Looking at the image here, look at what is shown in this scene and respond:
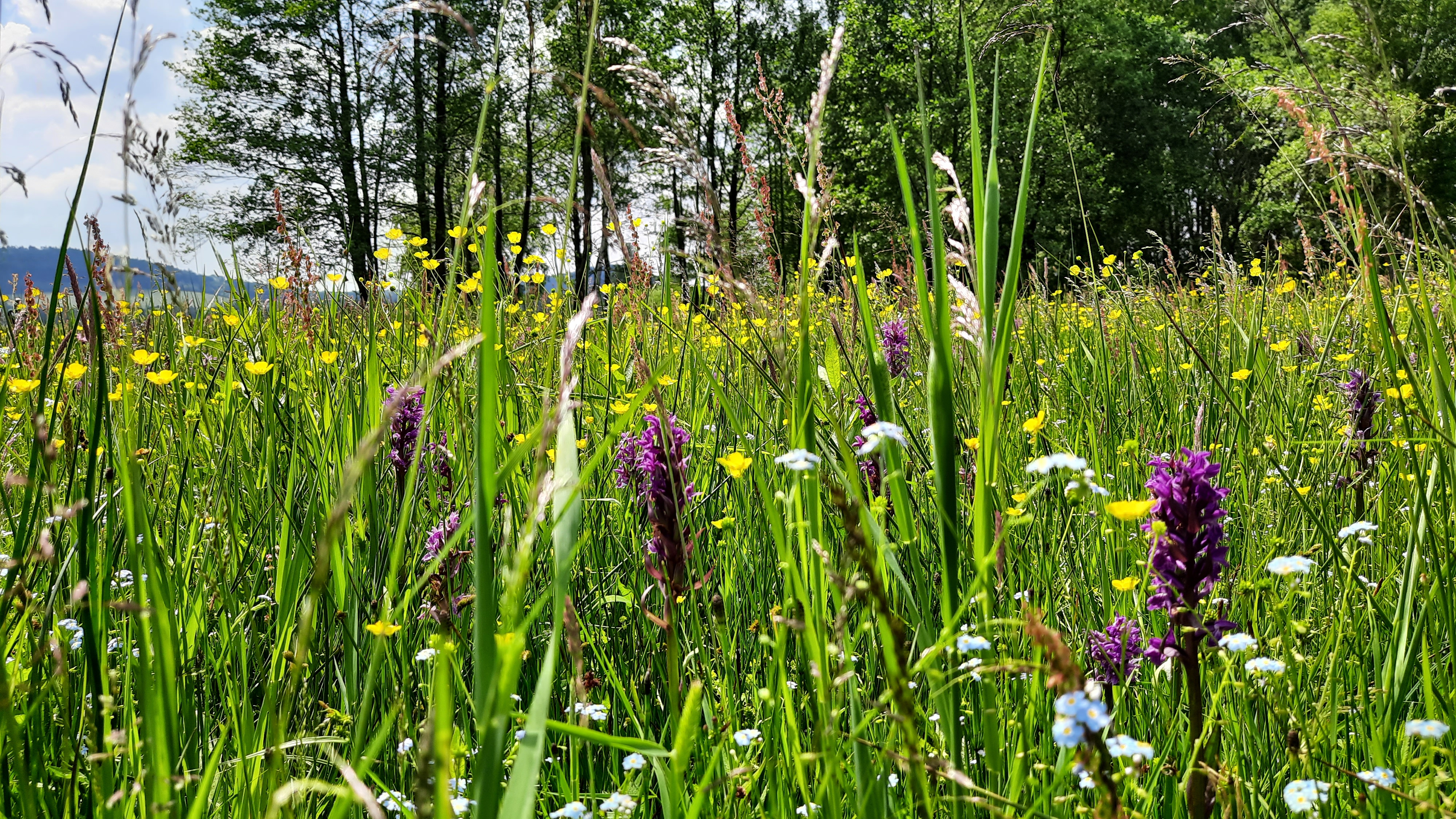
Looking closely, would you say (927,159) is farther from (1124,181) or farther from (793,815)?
(1124,181)

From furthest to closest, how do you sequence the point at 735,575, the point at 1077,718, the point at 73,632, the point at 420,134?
the point at 420,134
the point at 735,575
the point at 73,632
the point at 1077,718

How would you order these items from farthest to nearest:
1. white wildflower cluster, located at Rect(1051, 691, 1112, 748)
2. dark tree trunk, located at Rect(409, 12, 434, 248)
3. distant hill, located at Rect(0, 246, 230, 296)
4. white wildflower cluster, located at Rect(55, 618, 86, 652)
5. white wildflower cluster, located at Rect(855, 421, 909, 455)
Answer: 1. dark tree trunk, located at Rect(409, 12, 434, 248)
2. distant hill, located at Rect(0, 246, 230, 296)
3. white wildflower cluster, located at Rect(55, 618, 86, 652)
4. white wildflower cluster, located at Rect(855, 421, 909, 455)
5. white wildflower cluster, located at Rect(1051, 691, 1112, 748)

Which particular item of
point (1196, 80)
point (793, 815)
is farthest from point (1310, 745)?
point (1196, 80)

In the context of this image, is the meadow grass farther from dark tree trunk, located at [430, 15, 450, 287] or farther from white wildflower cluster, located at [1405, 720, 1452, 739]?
dark tree trunk, located at [430, 15, 450, 287]

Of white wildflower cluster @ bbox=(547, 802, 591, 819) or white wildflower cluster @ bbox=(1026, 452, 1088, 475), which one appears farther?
white wildflower cluster @ bbox=(547, 802, 591, 819)

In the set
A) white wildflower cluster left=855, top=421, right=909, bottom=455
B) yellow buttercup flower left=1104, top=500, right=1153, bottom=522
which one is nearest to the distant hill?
white wildflower cluster left=855, top=421, right=909, bottom=455

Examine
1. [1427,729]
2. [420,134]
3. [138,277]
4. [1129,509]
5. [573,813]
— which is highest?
[420,134]

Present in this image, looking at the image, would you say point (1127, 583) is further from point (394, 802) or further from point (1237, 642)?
point (394, 802)

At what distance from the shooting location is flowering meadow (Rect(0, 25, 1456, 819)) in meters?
0.78

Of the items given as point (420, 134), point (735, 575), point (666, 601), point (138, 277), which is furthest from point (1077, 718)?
point (420, 134)

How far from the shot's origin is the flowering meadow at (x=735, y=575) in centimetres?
78

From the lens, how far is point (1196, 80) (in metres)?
37.6

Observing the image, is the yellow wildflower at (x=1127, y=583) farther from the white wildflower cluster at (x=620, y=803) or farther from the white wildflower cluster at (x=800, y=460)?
the white wildflower cluster at (x=620, y=803)

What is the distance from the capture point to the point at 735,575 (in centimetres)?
189
